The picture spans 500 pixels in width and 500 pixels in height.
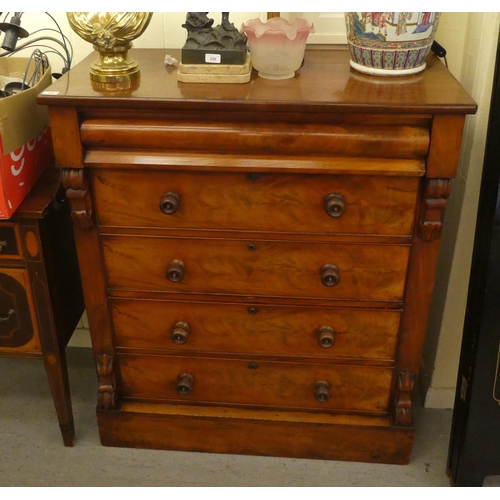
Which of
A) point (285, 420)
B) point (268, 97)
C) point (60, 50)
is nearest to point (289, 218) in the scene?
point (268, 97)

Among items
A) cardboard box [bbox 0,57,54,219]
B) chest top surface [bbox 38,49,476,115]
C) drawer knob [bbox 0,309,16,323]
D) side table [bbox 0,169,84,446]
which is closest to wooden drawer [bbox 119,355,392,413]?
side table [bbox 0,169,84,446]

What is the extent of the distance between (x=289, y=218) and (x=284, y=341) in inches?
13.6

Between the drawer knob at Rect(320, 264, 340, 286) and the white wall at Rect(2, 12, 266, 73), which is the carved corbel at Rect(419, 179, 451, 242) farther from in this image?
the white wall at Rect(2, 12, 266, 73)

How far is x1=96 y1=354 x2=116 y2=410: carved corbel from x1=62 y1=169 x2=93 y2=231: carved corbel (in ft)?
1.29

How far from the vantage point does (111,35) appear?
4.18 feet

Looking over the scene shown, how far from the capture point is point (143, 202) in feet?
4.41

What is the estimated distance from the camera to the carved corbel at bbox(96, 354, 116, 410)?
1.55 metres

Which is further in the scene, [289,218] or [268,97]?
[289,218]

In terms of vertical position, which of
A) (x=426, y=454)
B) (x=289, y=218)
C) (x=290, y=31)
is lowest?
(x=426, y=454)

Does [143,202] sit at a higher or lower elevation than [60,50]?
lower

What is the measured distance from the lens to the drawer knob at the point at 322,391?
152cm

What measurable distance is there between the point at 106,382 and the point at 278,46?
37.8 inches

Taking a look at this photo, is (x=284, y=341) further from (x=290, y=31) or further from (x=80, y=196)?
(x=290, y=31)

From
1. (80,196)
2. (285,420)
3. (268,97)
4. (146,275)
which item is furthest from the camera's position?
(285,420)
